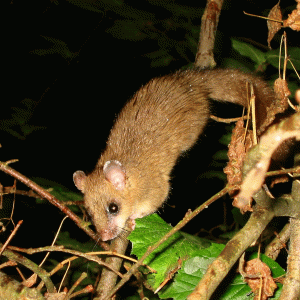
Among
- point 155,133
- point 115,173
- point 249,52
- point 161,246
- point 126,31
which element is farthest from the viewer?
point 126,31

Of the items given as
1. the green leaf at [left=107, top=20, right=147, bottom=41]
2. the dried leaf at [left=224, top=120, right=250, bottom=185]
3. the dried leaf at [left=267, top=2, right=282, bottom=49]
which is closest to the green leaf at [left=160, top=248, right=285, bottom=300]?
the dried leaf at [left=224, top=120, right=250, bottom=185]

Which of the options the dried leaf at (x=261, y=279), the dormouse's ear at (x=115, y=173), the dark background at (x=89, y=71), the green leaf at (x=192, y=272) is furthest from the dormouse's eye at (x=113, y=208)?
the dried leaf at (x=261, y=279)

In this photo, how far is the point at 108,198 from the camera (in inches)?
136

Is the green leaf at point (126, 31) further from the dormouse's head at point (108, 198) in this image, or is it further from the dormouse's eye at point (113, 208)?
the dormouse's eye at point (113, 208)

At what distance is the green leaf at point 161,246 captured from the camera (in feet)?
6.22

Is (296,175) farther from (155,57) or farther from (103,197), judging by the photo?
(155,57)

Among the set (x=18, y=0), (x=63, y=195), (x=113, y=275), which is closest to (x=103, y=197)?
(x=63, y=195)

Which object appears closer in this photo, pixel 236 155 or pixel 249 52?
pixel 236 155

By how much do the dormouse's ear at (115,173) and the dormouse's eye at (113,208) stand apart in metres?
0.19

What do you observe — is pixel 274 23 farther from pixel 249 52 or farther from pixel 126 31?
pixel 126 31

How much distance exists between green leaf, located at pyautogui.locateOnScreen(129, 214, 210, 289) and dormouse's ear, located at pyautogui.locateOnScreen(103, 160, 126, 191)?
110cm

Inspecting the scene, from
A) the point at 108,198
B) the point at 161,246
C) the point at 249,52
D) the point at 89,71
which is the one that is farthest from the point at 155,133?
the point at 89,71

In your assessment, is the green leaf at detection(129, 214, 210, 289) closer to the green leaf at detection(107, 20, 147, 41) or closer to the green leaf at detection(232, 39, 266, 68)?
the green leaf at detection(232, 39, 266, 68)

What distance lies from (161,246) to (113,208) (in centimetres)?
145
